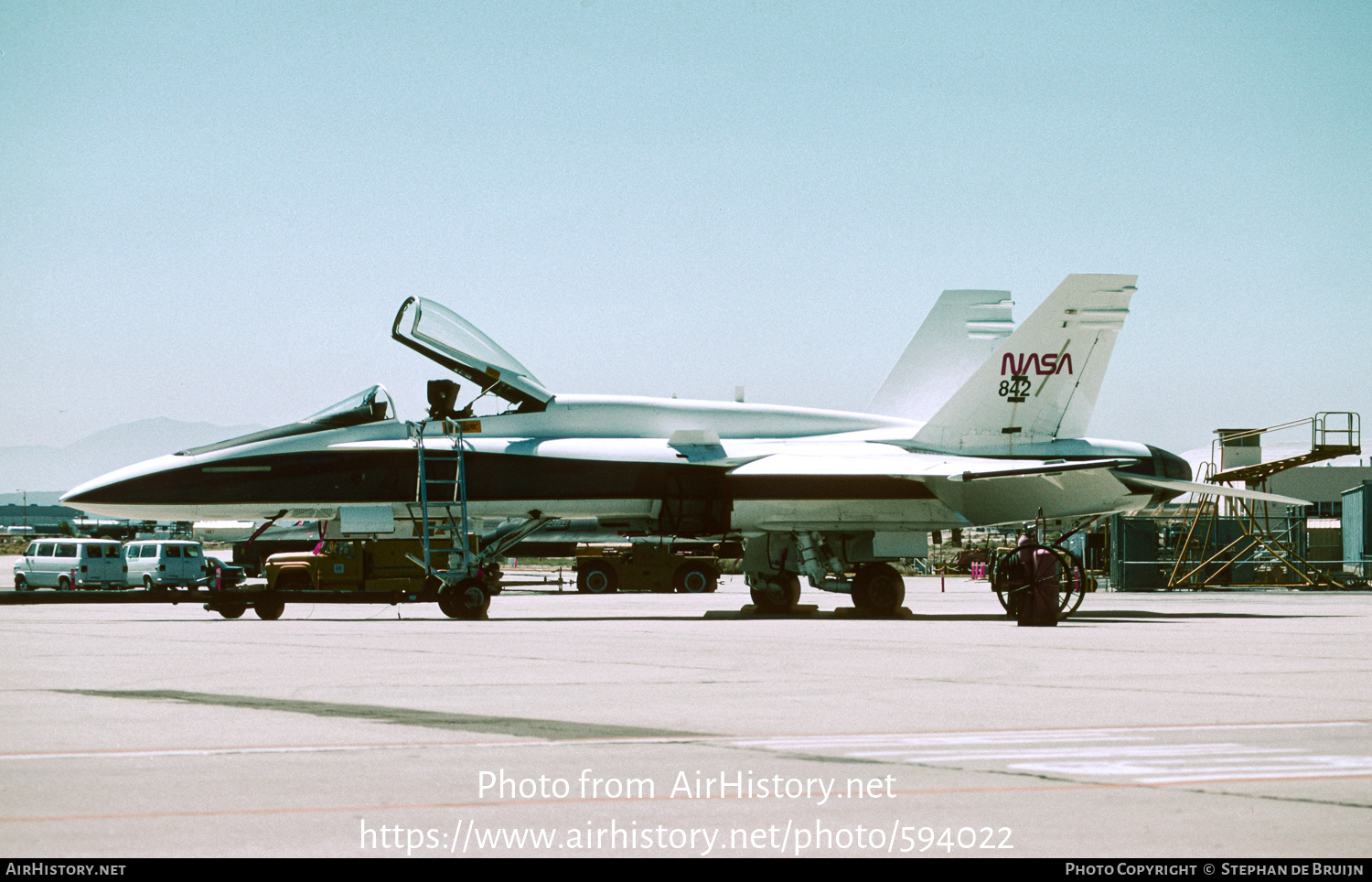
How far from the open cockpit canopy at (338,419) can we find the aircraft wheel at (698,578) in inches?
713

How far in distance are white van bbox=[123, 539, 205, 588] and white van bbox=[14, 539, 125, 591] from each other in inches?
17.6

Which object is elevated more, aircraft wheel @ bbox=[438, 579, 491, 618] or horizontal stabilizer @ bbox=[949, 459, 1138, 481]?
horizontal stabilizer @ bbox=[949, 459, 1138, 481]

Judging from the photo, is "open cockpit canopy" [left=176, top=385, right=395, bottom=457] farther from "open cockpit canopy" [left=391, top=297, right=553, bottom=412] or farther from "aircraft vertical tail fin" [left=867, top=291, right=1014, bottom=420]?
"aircraft vertical tail fin" [left=867, top=291, right=1014, bottom=420]

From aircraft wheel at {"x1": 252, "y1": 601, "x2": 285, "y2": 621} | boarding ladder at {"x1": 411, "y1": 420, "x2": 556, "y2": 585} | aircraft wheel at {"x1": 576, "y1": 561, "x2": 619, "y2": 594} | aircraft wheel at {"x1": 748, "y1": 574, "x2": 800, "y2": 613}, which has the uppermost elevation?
boarding ladder at {"x1": 411, "y1": 420, "x2": 556, "y2": 585}

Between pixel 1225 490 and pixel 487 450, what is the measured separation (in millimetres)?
12664

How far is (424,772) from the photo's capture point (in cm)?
603

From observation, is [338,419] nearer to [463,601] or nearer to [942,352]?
[463,601]

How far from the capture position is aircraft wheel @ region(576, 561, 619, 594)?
126 feet

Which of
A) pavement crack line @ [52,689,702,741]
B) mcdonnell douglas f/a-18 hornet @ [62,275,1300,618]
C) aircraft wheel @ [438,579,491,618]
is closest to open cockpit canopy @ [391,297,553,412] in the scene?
mcdonnell douglas f/a-18 hornet @ [62,275,1300,618]

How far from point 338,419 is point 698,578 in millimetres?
18778

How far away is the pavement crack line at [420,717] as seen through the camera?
24.0 ft

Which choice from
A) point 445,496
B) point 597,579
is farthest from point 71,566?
point 445,496

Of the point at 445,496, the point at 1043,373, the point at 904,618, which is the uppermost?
the point at 1043,373

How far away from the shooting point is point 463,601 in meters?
20.2
